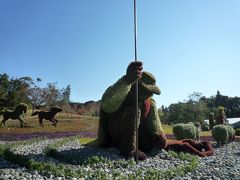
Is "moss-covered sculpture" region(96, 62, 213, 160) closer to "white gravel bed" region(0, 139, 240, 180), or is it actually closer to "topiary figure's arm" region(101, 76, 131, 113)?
"topiary figure's arm" region(101, 76, 131, 113)

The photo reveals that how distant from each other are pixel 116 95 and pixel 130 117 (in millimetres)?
973

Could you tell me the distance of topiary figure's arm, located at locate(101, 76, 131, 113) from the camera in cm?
1416

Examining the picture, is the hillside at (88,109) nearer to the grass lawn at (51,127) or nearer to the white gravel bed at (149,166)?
the grass lawn at (51,127)

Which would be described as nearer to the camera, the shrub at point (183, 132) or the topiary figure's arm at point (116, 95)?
the topiary figure's arm at point (116, 95)

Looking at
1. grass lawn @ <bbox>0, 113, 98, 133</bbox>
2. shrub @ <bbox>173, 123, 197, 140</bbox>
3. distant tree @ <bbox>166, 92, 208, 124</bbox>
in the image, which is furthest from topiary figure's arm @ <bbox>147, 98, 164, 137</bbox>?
distant tree @ <bbox>166, 92, 208, 124</bbox>

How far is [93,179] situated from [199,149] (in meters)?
9.04

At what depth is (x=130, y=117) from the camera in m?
14.0

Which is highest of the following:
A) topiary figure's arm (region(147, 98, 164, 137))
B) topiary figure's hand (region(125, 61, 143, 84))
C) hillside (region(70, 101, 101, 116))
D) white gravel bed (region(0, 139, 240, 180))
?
hillside (region(70, 101, 101, 116))

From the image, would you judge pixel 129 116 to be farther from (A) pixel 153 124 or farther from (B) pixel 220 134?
(B) pixel 220 134

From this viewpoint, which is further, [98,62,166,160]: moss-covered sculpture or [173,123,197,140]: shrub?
[173,123,197,140]: shrub

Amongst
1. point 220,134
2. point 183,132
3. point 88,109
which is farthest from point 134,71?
A: point 88,109

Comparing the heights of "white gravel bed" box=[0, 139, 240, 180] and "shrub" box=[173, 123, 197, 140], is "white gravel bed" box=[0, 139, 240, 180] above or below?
below

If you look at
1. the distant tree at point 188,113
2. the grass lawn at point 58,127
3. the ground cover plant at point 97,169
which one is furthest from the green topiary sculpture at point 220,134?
the distant tree at point 188,113

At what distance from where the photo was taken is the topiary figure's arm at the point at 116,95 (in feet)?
46.4
